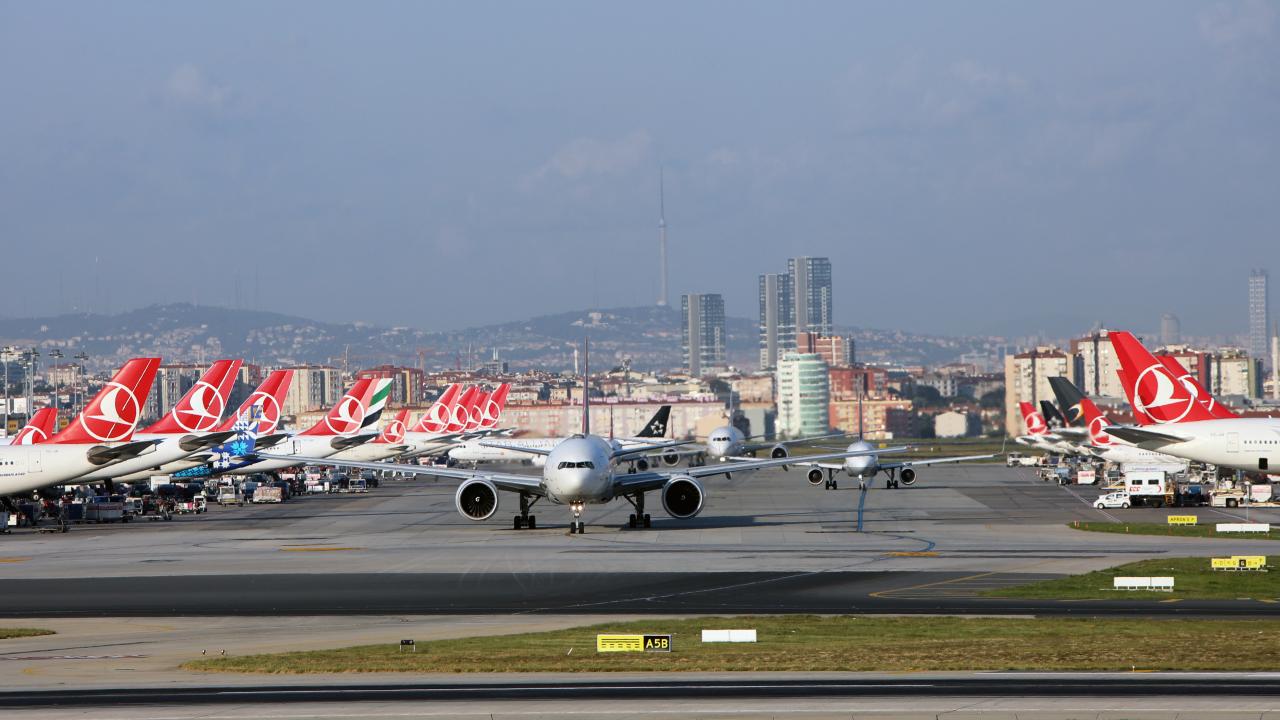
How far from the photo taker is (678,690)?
24797 mm

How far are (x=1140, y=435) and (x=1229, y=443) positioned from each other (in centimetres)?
648

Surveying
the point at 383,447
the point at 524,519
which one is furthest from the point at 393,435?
the point at 524,519

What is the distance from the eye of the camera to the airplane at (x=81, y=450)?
69.4 m

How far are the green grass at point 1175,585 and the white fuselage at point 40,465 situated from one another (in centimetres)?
4591

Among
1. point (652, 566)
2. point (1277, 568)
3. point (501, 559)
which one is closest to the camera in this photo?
point (1277, 568)

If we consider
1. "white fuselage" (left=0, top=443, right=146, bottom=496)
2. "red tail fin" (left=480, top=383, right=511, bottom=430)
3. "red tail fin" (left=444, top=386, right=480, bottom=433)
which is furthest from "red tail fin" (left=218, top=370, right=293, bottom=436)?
"red tail fin" (left=480, top=383, right=511, bottom=430)

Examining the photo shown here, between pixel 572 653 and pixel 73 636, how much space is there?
11672 millimetres

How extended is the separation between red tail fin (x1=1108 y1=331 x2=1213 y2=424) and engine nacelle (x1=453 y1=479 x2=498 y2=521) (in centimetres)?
2814

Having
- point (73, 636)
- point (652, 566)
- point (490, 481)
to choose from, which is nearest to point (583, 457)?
point (490, 481)

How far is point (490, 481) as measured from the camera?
6419cm

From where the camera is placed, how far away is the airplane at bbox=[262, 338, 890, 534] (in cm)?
6012

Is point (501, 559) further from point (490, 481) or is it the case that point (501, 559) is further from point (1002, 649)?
point (1002, 649)

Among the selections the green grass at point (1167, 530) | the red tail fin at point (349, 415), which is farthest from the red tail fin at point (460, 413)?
the green grass at point (1167, 530)

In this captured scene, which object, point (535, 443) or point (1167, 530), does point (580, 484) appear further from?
point (535, 443)
